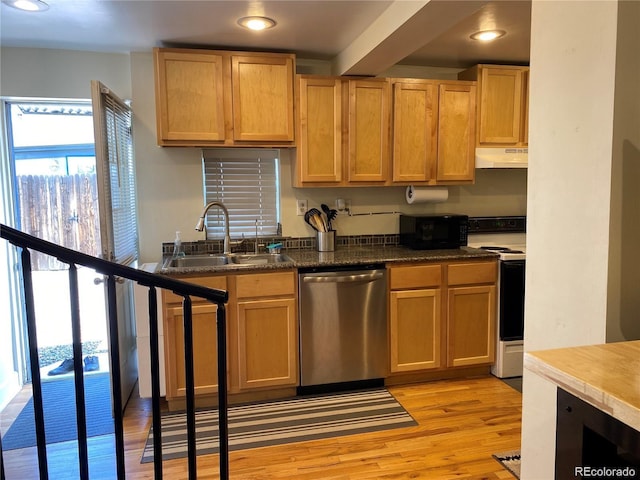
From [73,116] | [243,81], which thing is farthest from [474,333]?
[73,116]

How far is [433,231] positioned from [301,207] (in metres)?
1.08

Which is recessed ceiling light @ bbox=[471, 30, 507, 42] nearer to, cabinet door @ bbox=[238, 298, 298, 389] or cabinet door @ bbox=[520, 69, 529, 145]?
cabinet door @ bbox=[520, 69, 529, 145]

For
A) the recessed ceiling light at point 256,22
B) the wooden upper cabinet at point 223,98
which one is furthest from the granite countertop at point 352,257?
the recessed ceiling light at point 256,22

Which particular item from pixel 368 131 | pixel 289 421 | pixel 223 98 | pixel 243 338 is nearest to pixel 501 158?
pixel 368 131

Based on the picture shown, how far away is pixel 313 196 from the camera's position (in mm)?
3621

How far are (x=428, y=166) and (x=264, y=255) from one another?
147 cm

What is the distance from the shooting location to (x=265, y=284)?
2.93 meters

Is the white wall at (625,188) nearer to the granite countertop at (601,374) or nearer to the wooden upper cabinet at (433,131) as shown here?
the granite countertop at (601,374)

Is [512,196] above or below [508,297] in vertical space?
above

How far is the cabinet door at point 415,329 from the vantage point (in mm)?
3176

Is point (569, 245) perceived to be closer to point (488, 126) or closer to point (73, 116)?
point (488, 126)

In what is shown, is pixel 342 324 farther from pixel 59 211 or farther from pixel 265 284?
pixel 59 211

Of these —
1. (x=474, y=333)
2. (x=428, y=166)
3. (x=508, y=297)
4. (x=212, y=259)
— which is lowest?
(x=474, y=333)

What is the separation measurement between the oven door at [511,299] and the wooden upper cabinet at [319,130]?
144 cm
